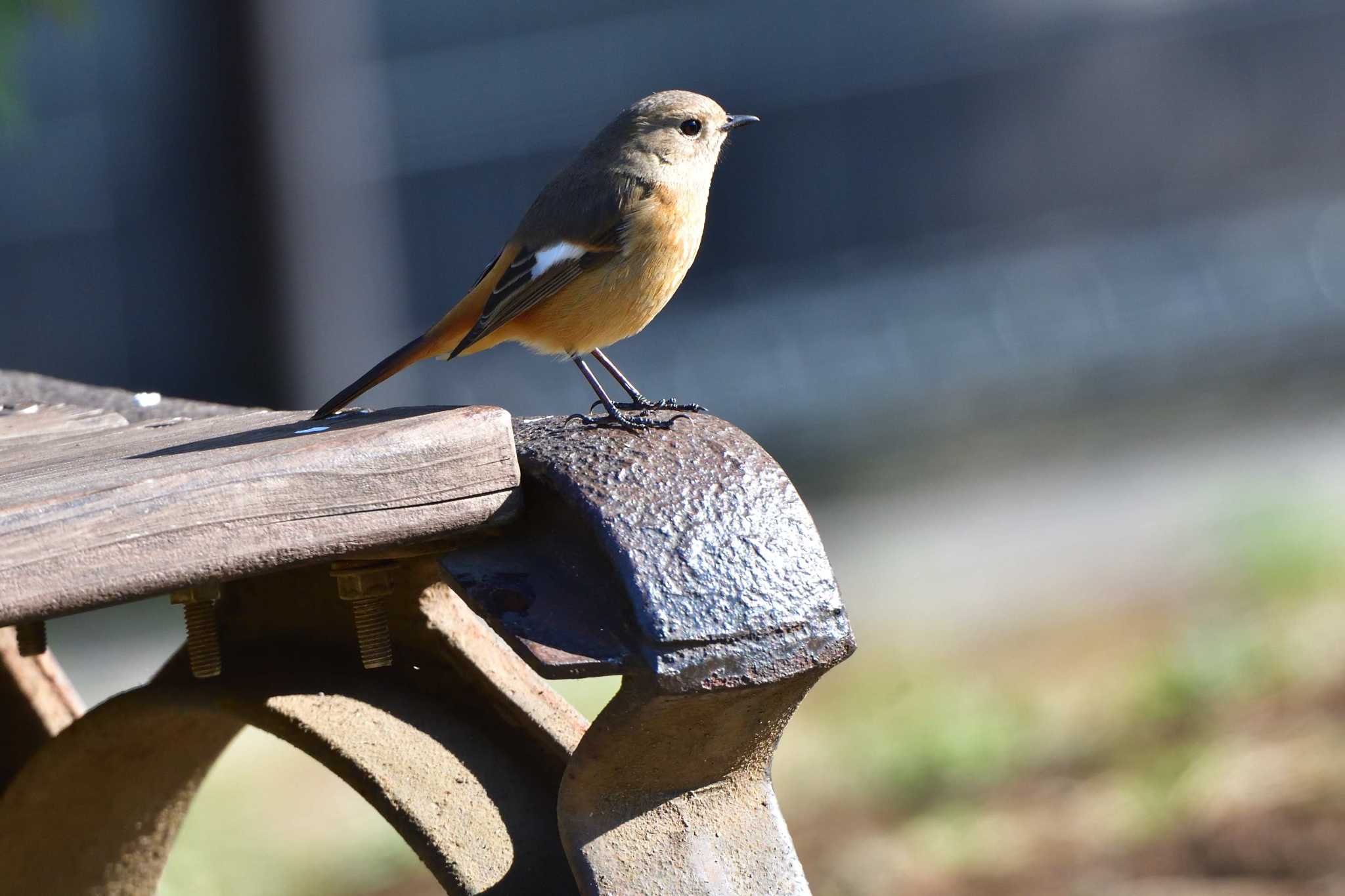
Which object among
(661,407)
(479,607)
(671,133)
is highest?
(671,133)

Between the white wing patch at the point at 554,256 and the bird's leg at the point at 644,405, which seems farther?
the white wing patch at the point at 554,256

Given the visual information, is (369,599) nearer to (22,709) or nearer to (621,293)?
(22,709)

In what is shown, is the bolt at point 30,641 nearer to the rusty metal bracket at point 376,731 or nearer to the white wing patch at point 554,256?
the rusty metal bracket at point 376,731

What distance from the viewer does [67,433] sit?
2.00 m

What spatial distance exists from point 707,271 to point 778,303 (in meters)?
0.42

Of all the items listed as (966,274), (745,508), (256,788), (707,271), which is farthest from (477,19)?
(745,508)

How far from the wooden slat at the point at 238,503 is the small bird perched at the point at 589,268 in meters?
1.30

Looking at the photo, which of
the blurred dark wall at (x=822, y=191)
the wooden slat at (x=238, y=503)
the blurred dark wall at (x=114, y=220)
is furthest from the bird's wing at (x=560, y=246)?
the blurred dark wall at (x=114, y=220)

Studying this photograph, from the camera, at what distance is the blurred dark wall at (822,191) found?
8.48m

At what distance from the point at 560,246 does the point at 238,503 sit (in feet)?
5.55

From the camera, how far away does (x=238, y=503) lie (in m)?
1.36

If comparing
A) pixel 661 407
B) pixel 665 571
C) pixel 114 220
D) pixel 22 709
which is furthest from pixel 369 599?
pixel 114 220

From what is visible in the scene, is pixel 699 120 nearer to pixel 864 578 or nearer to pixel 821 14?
pixel 864 578

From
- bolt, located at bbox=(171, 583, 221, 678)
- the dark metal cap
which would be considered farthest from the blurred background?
the dark metal cap
